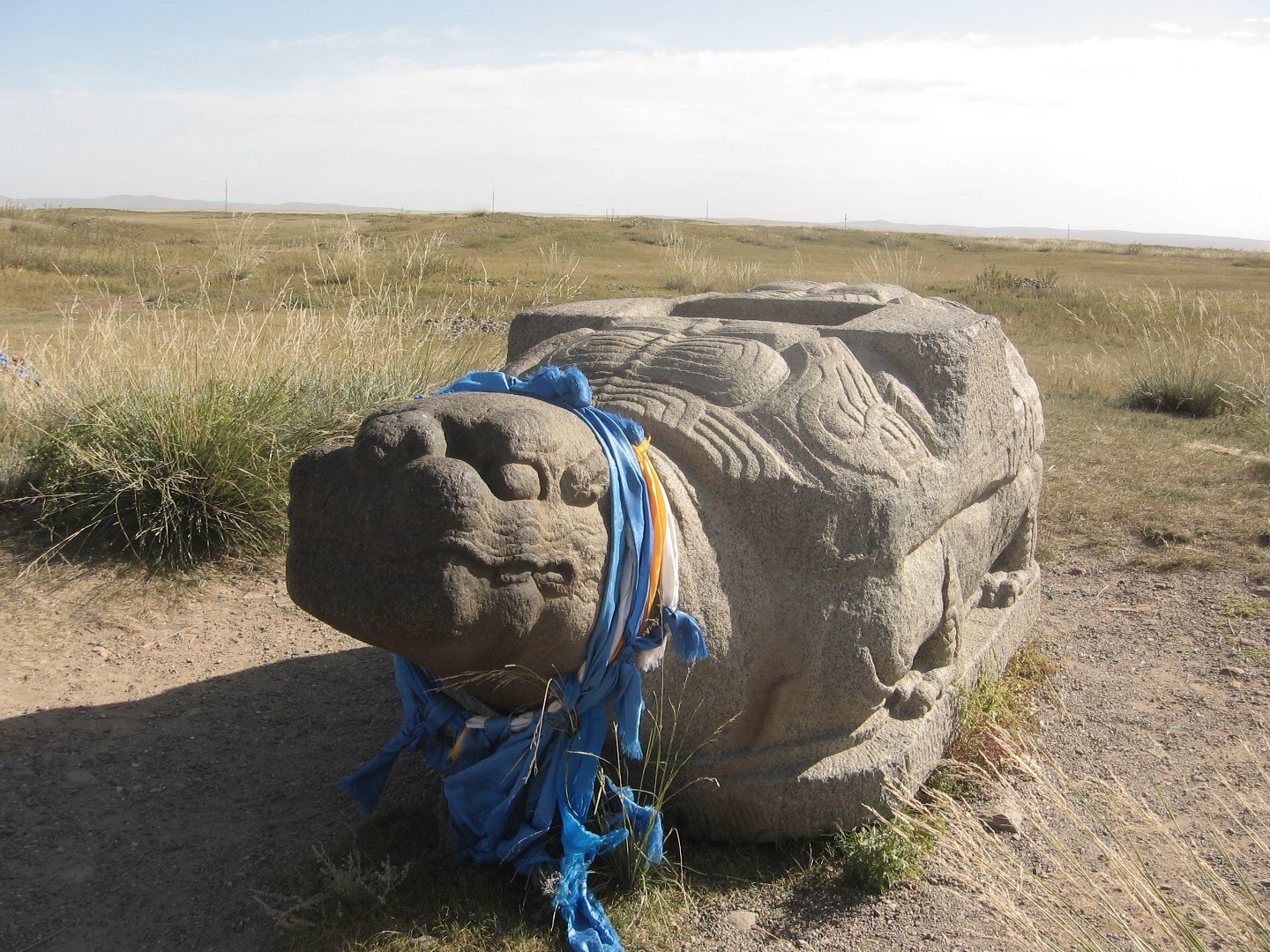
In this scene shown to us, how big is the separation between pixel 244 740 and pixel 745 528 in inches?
66.6

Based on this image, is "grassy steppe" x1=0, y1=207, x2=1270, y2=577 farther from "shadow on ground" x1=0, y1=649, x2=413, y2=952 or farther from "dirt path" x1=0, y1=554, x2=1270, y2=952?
"shadow on ground" x1=0, y1=649, x2=413, y2=952

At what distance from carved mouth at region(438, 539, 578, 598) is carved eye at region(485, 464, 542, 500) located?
4.1 inches

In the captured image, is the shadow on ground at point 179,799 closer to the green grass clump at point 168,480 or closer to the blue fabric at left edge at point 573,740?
the blue fabric at left edge at point 573,740

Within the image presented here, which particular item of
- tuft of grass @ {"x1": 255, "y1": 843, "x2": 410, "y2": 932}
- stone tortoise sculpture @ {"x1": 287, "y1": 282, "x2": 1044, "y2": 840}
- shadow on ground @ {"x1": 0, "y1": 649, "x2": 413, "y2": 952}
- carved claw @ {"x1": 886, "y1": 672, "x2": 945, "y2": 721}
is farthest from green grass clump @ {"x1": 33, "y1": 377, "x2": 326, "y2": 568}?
carved claw @ {"x1": 886, "y1": 672, "x2": 945, "y2": 721}

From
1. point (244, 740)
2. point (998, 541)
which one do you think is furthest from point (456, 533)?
point (998, 541)

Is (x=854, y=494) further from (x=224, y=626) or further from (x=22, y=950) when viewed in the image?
(x=224, y=626)

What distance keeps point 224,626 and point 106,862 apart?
4.23 ft

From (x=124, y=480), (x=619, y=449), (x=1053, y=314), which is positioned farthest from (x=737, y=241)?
(x=619, y=449)

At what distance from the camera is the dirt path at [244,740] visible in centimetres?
224

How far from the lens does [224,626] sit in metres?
3.68

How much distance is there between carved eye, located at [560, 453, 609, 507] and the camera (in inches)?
74.2

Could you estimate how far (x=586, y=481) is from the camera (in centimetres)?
190

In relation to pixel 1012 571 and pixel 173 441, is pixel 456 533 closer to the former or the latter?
pixel 1012 571

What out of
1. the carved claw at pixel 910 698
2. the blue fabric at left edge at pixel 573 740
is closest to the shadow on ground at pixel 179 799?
the blue fabric at left edge at pixel 573 740
